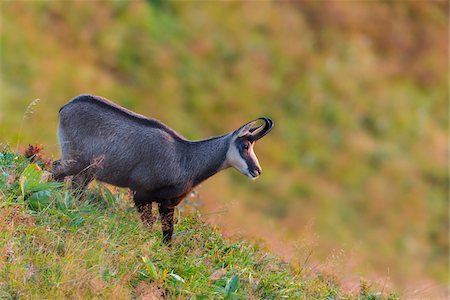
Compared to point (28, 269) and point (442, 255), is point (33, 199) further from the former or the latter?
point (442, 255)

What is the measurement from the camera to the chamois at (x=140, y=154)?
942 centimetres

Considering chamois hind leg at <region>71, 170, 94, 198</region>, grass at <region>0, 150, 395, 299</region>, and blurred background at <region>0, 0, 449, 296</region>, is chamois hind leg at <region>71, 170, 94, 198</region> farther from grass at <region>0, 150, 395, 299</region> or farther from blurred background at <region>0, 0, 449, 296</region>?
blurred background at <region>0, 0, 449, 296</region>

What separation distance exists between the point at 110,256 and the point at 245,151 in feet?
7.50

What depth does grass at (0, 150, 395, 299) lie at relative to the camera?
24.6 ft

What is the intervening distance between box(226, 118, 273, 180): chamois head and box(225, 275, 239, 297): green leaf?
162 centimetres

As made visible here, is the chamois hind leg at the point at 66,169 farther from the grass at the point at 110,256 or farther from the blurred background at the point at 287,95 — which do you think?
the blurred background at the point at 287,95

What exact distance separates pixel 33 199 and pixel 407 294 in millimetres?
4394

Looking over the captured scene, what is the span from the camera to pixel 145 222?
927 cm

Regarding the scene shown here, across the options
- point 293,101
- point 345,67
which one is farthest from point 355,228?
point 345,67

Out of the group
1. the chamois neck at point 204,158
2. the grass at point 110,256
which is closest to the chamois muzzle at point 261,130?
the chamois neck at point 204,158

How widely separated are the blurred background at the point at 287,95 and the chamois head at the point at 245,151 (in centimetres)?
848

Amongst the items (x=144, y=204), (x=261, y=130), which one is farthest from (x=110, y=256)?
(x=261, y=130)

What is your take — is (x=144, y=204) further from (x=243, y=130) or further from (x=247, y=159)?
(x=243, y=130)

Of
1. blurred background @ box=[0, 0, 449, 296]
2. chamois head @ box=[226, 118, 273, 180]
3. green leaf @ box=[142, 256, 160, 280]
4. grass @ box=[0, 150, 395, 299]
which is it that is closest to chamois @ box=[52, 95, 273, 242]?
chamois head @ box=[226, 118, 273, 180]
